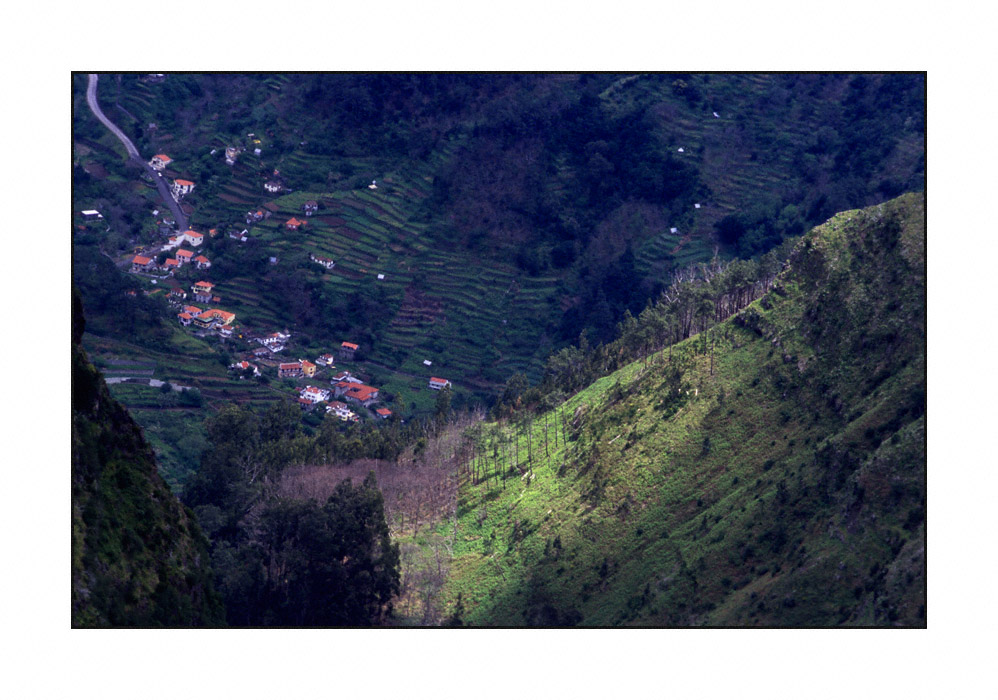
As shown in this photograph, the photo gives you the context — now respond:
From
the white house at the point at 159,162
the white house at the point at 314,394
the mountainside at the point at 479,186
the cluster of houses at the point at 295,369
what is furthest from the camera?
the white house at the point at 159,162

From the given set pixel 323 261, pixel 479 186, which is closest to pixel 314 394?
pixel 323 261

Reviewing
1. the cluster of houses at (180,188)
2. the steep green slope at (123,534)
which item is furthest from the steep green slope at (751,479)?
the cluster of houses at (180,188)

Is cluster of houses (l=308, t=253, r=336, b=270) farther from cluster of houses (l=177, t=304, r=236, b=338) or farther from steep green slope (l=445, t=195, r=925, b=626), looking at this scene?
steep green slope (l=445, t=195, r=925, b=626)

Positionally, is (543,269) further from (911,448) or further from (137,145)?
(911,448)

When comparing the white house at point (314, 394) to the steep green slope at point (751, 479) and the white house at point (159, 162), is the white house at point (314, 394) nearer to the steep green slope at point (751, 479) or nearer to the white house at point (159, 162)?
the steep green slope at point (751, 479)

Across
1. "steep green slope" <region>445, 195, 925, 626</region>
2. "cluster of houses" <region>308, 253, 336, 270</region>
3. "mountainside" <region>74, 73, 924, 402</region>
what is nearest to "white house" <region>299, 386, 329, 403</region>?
"mountainside" <region>74, 73, 924, 402</region>

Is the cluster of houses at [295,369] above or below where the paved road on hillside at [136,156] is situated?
below

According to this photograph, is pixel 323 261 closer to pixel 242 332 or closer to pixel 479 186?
pixel 242 332
